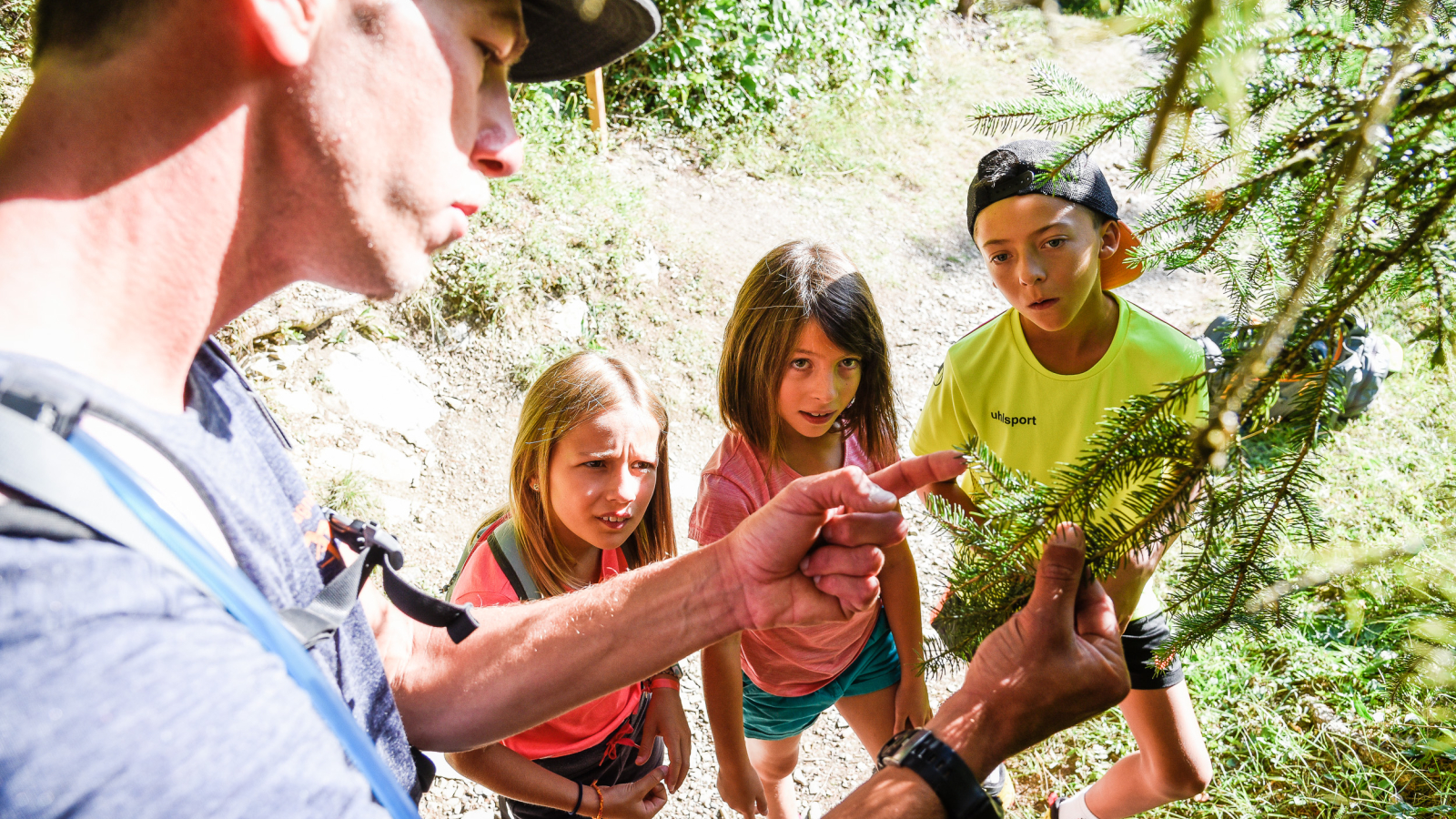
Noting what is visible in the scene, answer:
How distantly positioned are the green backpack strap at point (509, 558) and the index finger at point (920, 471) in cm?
110

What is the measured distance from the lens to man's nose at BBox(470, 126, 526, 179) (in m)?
1.16

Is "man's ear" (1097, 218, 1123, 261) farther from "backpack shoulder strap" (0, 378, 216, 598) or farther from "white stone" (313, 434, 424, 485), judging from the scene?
"white stone" (313, 434, 424, 485)

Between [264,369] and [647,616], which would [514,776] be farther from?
[264,369]

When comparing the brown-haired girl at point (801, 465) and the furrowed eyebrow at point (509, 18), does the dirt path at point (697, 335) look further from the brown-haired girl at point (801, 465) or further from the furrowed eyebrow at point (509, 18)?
the furrowed eyebrow at point (509, 18)

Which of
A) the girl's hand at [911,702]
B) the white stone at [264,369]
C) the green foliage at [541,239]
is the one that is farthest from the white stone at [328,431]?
the girl's hand at [911,702]

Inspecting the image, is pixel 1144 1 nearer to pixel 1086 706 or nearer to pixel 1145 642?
pixel 1086 706

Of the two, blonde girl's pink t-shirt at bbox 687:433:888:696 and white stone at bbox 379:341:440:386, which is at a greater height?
blonde girl's pink t-shirt at bbox 687:433:888:696

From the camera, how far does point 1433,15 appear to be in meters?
0.85

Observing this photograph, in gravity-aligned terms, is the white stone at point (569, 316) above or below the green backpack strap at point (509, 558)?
below

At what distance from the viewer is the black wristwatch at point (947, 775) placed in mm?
Answer: 1152

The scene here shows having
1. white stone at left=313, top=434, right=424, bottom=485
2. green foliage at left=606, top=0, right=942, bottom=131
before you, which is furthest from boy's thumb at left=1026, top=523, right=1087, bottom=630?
green foliage at left=606, top=0, right=942, bottom=131

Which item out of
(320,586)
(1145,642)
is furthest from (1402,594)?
(320,586)

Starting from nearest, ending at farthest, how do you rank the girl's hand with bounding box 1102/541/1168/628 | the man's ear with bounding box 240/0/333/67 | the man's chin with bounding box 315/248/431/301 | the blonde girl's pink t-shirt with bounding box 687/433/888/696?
the man's ear with bounding box 240/0/333/67 → the man's chin with bounding box 315/248/431/301 → the girl's hand with bounding box 1102/541/1168/628 → the blonde girl's pink t-shirt with bounding box 687/433/888/696

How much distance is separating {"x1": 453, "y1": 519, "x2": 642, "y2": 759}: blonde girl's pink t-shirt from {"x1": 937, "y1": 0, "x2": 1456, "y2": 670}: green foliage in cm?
137
